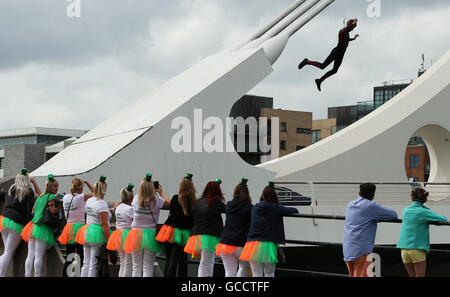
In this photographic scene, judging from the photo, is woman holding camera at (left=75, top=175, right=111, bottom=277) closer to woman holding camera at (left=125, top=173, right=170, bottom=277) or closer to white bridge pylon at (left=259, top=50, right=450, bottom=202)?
woman holding camera at (left=125, top=173, right=170, bottom=277)

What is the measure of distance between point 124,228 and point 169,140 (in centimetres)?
494

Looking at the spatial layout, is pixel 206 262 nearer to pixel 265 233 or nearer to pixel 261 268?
pixel 261 268

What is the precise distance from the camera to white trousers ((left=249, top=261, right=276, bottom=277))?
7250 millimetres

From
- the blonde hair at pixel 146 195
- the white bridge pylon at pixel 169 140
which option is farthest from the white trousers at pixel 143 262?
the white bridge pylon at pixel 169 140

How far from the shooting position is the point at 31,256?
30.1ft

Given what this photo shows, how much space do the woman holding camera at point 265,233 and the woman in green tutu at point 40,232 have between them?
10.2ft

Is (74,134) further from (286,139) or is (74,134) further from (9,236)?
(9,236)

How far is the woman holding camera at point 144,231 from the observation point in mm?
8148

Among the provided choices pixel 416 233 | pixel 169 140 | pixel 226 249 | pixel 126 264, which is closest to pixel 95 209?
pixel 126 264

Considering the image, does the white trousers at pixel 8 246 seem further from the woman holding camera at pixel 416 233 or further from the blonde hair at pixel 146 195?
the woman holding camera at pixel 416 233

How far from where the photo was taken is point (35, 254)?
29.7 ft

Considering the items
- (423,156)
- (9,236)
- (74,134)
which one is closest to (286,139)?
(423,156)

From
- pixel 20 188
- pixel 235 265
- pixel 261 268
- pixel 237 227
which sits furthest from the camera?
pixel 20 188
